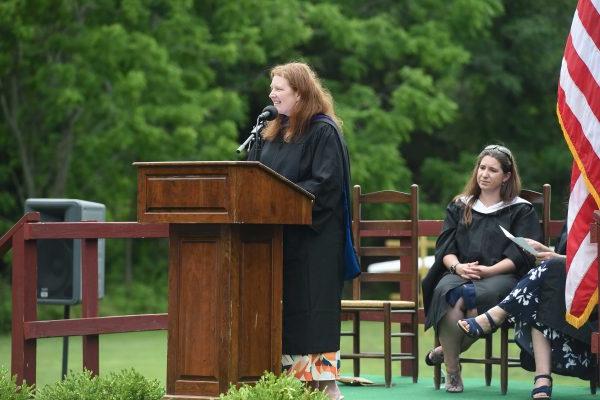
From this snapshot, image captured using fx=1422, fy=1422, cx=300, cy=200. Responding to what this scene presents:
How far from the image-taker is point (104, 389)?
6.66 metres

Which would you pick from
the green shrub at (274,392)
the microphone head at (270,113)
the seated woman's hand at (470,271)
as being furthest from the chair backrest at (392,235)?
the green shrub at (274,392)

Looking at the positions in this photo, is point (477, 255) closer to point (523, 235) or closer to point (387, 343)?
point (523, 235)

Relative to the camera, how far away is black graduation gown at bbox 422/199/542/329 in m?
7.89

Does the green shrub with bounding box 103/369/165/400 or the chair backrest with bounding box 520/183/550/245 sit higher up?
the chair backrest with bounding box 520/183/550/245

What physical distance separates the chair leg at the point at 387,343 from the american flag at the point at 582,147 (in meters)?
1.58

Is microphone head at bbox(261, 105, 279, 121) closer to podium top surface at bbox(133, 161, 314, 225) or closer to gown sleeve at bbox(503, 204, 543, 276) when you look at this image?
podium top surface at bbox(133, 161, 314, 225)

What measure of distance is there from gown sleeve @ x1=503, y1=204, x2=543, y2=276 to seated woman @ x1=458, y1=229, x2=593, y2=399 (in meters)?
0.42

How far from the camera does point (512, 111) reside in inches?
1116

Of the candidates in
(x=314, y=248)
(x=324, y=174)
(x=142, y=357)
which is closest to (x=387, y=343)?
(x=314, y=248)

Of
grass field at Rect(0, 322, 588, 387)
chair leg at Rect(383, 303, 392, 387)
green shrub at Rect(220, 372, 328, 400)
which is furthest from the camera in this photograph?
grass field at Rect(0, 322, 588, 387)

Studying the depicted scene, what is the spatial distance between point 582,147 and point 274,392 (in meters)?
2.34

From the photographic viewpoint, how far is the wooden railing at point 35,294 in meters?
7.81

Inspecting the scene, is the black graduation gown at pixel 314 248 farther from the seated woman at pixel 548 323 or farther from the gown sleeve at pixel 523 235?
the gown sleeve at pixel 523 235

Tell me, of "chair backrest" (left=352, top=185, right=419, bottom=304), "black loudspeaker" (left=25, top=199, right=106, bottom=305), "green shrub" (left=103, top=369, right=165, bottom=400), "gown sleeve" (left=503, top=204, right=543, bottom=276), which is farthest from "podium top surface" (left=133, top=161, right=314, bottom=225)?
"black loudspeaker" (left=25, top=199, right=106, bottom=305)
